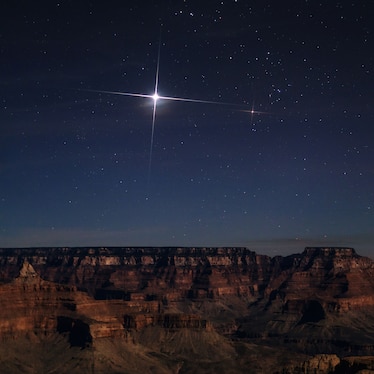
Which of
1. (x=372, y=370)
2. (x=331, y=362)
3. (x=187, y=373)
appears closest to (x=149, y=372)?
(x=187, y=373)

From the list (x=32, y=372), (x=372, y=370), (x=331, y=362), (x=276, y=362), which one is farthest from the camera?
(x=276, y=362)

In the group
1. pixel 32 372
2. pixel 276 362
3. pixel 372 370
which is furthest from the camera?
pixel 276 362

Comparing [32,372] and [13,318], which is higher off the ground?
[13,318]

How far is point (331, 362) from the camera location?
156250mm

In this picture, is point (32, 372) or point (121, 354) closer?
point (32, 372)

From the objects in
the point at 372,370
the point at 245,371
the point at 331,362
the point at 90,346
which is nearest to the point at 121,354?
the point at 90,346

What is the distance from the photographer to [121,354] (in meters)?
192

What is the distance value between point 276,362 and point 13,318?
7258cm

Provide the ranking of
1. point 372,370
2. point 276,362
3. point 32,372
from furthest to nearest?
point 276,362, point 32,372, point 372,370

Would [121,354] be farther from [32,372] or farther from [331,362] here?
[331,362]

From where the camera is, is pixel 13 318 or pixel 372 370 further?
pixel 13 318

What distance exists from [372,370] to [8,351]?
343ft

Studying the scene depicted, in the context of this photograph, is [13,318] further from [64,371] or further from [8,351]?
[64,371]

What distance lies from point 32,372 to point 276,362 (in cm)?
6287
